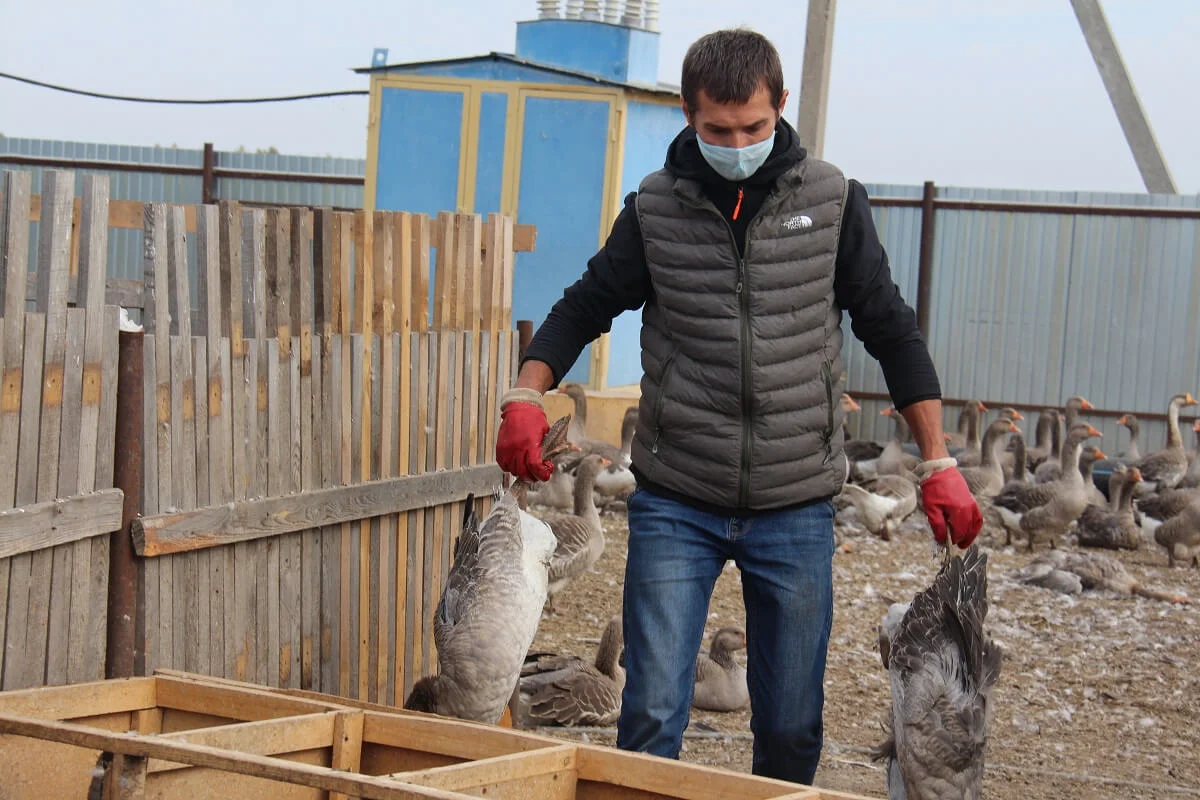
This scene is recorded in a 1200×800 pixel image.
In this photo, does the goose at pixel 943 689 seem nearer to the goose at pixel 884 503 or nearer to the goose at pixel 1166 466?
the goose at pixel 884 503

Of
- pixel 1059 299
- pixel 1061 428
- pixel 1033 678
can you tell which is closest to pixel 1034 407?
pixel 1061 428

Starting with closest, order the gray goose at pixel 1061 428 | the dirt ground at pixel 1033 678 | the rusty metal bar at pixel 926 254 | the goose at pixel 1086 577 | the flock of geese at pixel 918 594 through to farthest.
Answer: the flock of geese at pixel 918 594 < the dirt ground at pixel 1033 678 < the goose at pixel 1086 577 < the gray goose at pixel 1061 428 < the rusty metal bar at pixel 926 254

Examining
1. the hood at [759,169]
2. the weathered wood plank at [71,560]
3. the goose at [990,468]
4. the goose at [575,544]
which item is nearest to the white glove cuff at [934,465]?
the hood at [759,169]

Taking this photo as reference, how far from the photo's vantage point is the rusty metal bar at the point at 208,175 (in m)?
20.2

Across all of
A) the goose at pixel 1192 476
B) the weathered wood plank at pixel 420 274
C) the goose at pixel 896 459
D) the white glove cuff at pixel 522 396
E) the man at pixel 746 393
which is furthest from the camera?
the goose at pixel 896 459

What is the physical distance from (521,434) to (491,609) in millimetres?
933

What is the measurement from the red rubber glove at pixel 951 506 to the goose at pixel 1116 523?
9.24 m

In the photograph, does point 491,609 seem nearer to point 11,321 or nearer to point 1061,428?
point 11,321

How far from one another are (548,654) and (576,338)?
3611mm

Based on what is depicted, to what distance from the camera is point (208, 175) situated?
66.5ft

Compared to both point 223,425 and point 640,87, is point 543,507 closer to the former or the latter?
point 640,87

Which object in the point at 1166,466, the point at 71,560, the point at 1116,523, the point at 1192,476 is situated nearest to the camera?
the point at 71,560

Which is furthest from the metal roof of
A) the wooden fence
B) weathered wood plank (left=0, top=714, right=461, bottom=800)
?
weathered wood plank (left=0, top=714, right=461, bottom=800)

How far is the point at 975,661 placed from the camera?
4336 mm
